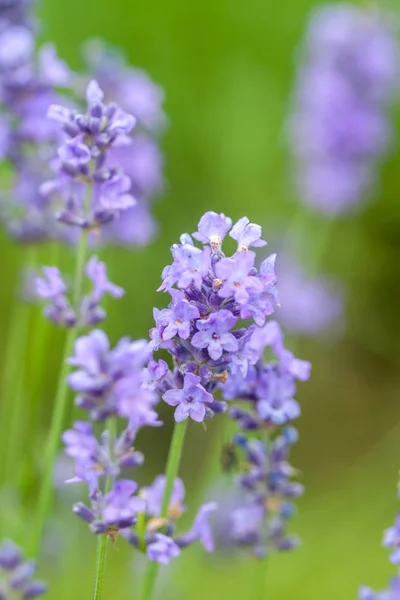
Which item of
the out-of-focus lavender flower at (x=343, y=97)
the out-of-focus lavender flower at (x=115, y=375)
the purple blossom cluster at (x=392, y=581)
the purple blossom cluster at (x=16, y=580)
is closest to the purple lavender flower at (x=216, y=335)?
the out-of-focus lavender flower at (x=115, y=375)

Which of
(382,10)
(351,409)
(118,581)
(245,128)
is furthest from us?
(245,128)

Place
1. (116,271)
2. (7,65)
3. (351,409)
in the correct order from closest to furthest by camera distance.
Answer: (7,65) → (116,271) → (351,409)

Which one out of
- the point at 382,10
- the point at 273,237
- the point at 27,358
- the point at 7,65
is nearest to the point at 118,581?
the point at 27,358

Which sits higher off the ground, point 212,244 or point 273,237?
point 273,237

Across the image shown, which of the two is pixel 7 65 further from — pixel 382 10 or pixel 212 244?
pixel 382 10

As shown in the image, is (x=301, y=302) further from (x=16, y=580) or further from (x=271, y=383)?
(x=16, y=580)

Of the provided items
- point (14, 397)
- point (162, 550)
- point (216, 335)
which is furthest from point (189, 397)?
point (14, 397)

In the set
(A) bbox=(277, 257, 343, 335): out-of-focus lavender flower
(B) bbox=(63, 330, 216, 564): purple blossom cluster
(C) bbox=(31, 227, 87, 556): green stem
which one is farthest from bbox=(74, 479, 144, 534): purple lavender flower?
(A) bbox=(277, 257, 343, 335): out-of-focus lavender flower
